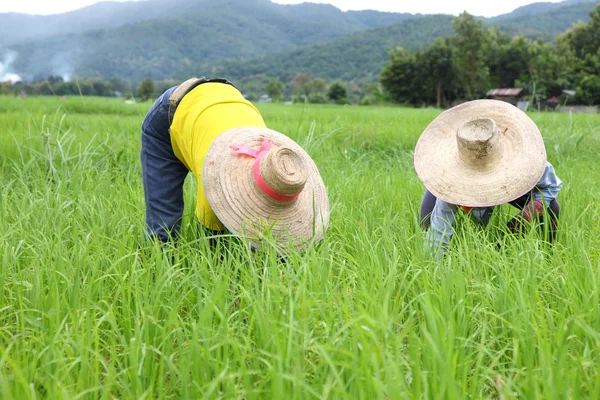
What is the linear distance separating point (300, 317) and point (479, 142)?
1.00 metres

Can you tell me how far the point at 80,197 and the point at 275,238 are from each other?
1.12 meters

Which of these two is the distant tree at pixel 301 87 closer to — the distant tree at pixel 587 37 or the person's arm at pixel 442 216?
the person's arm at pixel 442 216

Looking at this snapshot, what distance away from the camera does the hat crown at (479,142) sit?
1804mm

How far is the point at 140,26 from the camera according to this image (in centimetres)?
16000

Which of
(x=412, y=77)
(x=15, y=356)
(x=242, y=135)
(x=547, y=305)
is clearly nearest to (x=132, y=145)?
(x=242, y=135)

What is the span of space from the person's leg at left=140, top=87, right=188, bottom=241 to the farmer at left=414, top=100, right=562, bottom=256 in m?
0.92

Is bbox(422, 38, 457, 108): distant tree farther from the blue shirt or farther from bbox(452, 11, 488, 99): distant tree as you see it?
the blue shirt

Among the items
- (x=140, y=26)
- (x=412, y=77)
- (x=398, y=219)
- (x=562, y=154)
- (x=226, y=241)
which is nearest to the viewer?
(x=226, y=241)

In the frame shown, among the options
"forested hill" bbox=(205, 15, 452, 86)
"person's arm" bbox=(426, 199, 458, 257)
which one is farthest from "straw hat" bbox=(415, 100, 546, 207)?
"forested hill" bbox=(205, 15, 452, 86)

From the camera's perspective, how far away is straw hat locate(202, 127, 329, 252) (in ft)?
4.66

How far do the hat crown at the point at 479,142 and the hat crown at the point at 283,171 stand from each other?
0.68 metres

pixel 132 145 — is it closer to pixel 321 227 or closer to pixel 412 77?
pixel 321 227

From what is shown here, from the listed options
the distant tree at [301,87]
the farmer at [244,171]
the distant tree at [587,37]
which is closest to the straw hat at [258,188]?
the farmer at [244,171]

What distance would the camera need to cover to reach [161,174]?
2.08m
